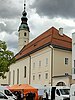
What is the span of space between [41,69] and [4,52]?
43.2ft

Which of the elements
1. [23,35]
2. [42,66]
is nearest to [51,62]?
[42,66]

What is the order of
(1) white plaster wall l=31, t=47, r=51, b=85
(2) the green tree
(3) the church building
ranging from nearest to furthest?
(2) the green tree < (3) the church building < (1) white plaster wall l=31, t=47, r=51, b=85

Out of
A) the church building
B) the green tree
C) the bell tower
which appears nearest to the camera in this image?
the green tree

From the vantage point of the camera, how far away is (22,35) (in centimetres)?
9394

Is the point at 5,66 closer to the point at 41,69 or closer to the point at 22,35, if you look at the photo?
the point at 41,69

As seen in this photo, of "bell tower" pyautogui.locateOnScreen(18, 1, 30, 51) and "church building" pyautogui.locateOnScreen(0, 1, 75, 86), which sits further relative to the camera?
"bell tower" pyautogui.locateOnScreen(18, 1, 30, 51)

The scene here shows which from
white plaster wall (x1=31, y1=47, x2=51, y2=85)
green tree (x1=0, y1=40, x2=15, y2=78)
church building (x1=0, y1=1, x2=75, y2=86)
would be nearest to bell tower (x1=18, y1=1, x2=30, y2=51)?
church building (x1=0, y1=1, x2=75, y2=86)

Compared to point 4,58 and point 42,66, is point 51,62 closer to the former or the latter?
point 42,66

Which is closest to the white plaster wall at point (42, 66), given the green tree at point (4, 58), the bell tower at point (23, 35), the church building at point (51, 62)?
the church building at point (51, 62)

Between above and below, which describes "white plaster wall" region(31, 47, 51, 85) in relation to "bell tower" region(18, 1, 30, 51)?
below

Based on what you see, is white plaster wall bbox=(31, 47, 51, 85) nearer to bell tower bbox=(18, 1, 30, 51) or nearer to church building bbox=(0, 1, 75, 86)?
church building bbox=(0, 1, 75, 86)

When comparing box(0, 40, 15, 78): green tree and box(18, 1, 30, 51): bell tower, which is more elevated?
box(18, 1, 30, 51): bell tower

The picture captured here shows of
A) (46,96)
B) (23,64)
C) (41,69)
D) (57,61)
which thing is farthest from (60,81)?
(23,64)

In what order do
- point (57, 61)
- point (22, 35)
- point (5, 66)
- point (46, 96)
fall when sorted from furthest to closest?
point (22, 35) < point (57, 61) < point (5, 66) < point (46, 96)
